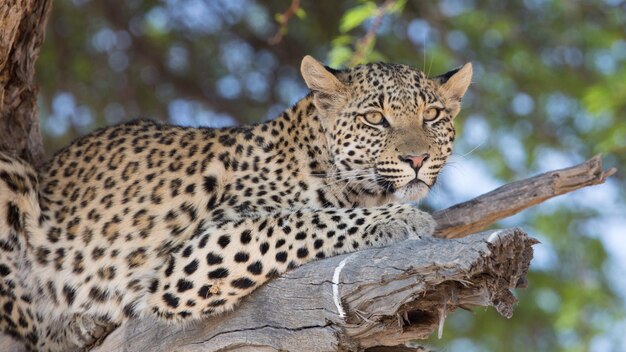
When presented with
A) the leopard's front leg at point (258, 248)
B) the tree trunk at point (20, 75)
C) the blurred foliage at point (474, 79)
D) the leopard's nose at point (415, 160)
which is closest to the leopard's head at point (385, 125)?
the leopard's nose at point (415, 160)

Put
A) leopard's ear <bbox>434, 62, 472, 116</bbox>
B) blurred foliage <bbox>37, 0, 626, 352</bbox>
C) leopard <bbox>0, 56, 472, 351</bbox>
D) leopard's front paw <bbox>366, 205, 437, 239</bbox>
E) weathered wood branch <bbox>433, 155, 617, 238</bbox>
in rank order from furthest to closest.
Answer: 1. blurred foliage <bbox>37, 0, 626, 352</bbox>
2. leopard's ear <bbox>434, 62, 472, 116</bbox>
3. weathered wood branch <bbox>433, 155, 617, 238</bbox>
4. leopard <bbox>0, 56, 472, 351</bbox>
5. leopard's front paw <bbox>366, 205, 437, 239</bbox>

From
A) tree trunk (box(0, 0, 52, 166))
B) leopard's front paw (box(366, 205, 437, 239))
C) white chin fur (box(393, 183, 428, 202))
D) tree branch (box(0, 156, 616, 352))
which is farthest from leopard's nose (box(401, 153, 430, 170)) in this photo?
tree trunk (box(0, 0, 52, 166))

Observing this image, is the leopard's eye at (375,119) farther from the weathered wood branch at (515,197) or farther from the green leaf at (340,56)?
the green leaf at (340,56)

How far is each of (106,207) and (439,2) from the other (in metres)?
7.28

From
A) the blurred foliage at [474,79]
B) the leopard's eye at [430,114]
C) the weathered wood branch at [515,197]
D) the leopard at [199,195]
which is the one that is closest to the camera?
the leopard at [199,195]

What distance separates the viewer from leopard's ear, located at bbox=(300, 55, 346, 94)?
7.77 meters

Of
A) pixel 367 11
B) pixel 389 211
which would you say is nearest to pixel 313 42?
pixel 367 11

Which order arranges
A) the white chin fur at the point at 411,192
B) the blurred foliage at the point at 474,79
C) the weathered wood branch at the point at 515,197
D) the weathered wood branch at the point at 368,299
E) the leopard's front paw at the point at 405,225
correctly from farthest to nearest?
1. the blurred foliage at the point at 474,79
2. the white chin fur at the point at 411,192
3. the weathered wood branch at the point at 515,197
4. the leopard's front paw at the point at 405,225
5. the weathered wood branch at the point at 368,299

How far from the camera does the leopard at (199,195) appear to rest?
6980 millimetres

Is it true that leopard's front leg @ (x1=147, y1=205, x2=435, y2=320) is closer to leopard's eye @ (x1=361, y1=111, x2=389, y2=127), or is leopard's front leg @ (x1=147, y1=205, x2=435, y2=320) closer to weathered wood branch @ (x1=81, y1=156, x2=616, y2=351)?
weathered wood branch @ (x1=81, y1=156, x2=616, y2=351)

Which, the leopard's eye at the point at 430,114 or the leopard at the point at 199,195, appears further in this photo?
the leopard's eye at the point at 430,114

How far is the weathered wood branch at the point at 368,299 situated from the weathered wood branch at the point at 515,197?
177 cm

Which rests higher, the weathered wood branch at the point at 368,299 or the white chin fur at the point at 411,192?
the white chin fur at the point at 411,192

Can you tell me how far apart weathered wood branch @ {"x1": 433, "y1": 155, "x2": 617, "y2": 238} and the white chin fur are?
366mm
